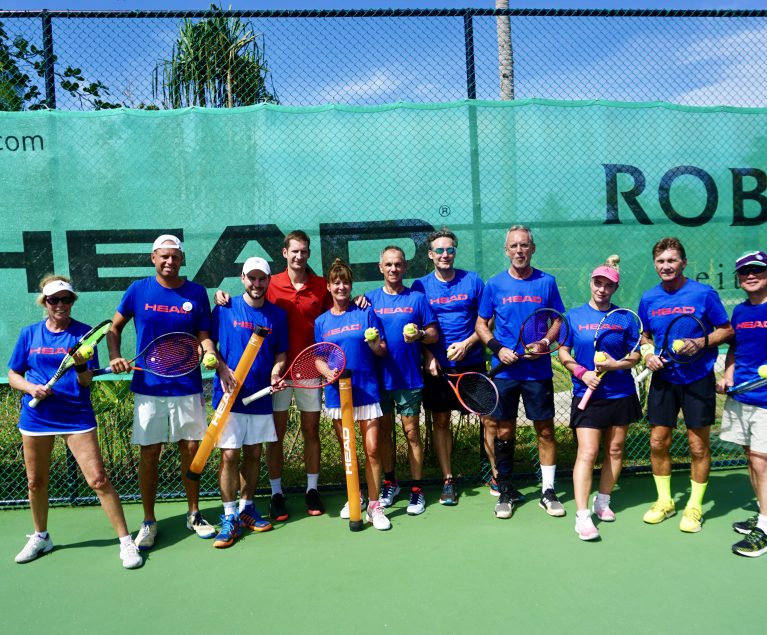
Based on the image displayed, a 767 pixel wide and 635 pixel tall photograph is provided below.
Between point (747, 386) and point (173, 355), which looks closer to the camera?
point (747, 386)

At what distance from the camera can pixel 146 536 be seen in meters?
3.92

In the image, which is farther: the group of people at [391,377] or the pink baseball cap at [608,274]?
the pink baseball cap at [608,274]

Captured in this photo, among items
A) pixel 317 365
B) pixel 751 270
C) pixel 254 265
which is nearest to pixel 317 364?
pixel 317 365

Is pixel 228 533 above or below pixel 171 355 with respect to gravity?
below

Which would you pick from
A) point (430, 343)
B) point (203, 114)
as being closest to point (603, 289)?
point (430, 343)

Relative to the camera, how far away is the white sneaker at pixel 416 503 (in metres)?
4.30

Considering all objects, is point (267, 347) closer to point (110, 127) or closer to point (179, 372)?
point (179, 372)

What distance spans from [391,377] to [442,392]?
433mm

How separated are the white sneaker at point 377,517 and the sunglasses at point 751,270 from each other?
2.63 metres

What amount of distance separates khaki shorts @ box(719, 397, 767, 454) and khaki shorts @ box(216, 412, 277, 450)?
110 inches

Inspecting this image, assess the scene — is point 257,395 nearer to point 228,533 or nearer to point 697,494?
point 228,533

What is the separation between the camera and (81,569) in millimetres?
3654

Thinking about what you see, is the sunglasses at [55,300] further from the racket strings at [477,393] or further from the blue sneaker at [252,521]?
the racket strings at [477,393]

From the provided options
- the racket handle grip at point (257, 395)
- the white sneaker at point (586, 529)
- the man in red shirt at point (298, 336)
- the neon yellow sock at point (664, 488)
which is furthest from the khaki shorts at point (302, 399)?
the neon yellow sock at point (664, 488)
